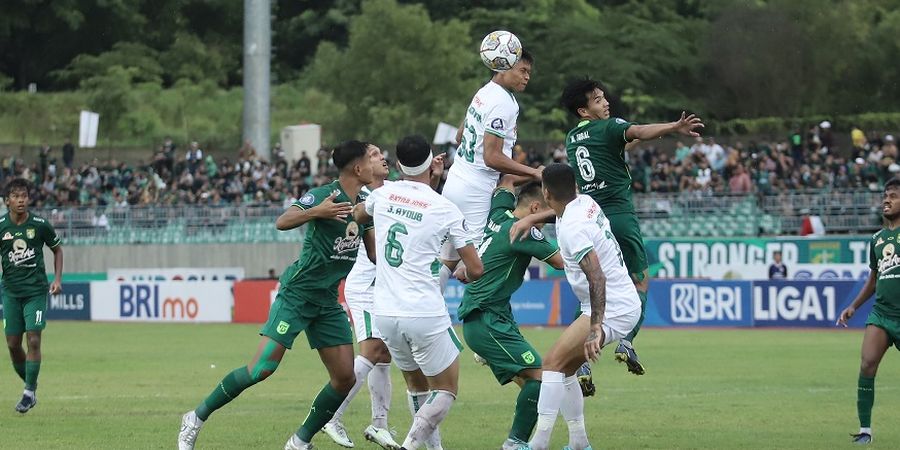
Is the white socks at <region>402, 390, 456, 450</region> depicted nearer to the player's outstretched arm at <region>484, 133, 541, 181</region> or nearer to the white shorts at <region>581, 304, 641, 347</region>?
the white shorts at <region>581, 304, 641, 347</region>

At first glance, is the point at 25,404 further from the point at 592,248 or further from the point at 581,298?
the point at 592,248

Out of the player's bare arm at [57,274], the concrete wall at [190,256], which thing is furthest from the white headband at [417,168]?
the concrete wall at [190,256]

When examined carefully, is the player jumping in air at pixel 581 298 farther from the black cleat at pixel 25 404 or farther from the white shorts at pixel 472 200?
the black cleat at pixel 25 404

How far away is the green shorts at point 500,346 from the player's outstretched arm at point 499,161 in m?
1.40

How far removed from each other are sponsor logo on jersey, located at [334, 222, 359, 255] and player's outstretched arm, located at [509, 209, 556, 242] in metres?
1.30

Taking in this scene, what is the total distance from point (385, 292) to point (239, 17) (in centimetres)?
5900

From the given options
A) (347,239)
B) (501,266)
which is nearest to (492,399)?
(501,266)

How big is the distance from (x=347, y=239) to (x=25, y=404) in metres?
Answer: 6.01

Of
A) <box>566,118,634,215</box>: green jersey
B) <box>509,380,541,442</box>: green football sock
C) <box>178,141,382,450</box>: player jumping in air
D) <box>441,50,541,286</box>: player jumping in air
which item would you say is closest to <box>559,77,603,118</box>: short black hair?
<box>566,118,634,215</box>: green jersey

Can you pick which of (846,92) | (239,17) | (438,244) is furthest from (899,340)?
(239,17)

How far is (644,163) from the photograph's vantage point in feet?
139

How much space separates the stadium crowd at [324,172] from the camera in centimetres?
3853

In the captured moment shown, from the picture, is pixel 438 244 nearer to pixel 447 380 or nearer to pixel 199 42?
pixel 447 380

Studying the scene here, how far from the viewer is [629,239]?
1348 cm
